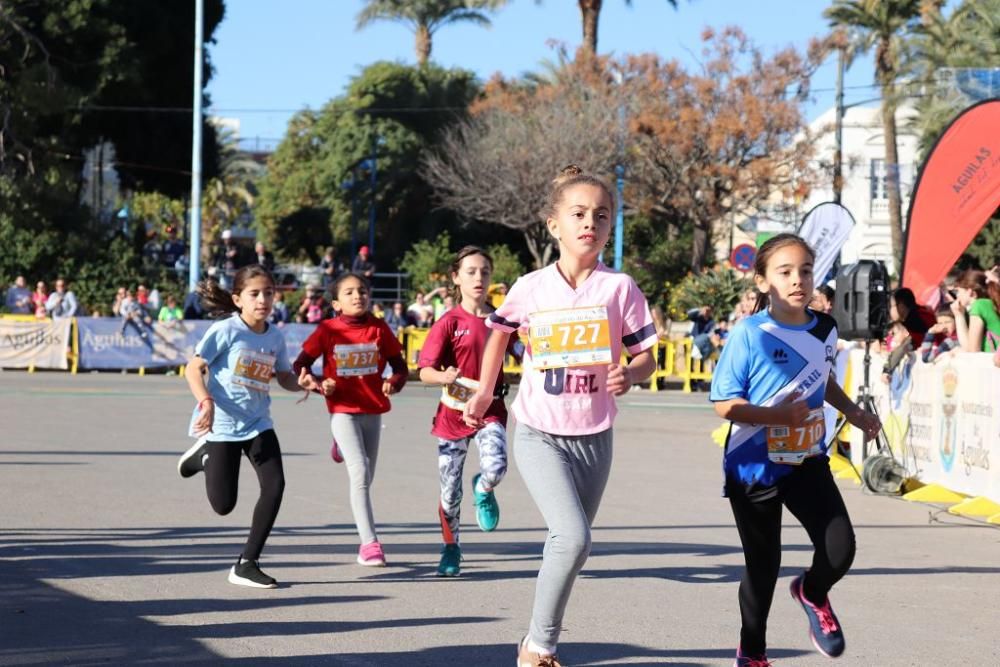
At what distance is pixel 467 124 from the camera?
167 ft

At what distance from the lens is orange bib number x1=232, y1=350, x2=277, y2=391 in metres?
8.13

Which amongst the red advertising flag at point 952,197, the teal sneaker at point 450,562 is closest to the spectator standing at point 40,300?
the red advertising flag at point 952,197

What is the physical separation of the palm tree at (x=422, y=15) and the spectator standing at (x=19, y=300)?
24.6 metres

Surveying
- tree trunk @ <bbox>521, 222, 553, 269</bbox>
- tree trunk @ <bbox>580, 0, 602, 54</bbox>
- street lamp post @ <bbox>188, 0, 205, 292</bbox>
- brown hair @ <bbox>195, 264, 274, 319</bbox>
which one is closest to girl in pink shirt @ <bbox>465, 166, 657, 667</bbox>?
brown hair @ <bbox>195, 264, 274, 319</bbox>

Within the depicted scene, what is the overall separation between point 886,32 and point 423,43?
16779 millimetres

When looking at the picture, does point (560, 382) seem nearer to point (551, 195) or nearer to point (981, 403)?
point (551, 195)

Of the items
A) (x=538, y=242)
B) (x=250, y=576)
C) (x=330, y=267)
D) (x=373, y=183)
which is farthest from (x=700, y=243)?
(x=250, y=576)

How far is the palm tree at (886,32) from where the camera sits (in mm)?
48469

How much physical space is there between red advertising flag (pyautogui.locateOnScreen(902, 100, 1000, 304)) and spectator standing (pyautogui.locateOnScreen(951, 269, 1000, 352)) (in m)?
2.48

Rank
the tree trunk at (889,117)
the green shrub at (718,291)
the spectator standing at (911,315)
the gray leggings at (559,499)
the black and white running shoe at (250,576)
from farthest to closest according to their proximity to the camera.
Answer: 1. the tree trunk at (889,117)
2. the green shrub at (718,291)
3. the spectator standing at (911,315)
4. the black and white running shoe at (250,576)
5. the gray leggings at (559,499)

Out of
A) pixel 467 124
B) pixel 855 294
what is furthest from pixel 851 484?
pixel 467 124

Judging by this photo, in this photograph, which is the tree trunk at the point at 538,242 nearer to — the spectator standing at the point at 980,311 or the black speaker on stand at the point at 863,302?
the black speaker on stand at the point at 863,302

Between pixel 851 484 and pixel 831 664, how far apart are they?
8.07 meters

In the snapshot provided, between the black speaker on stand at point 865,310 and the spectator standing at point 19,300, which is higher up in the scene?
the black speaker on stand at point 865,310
